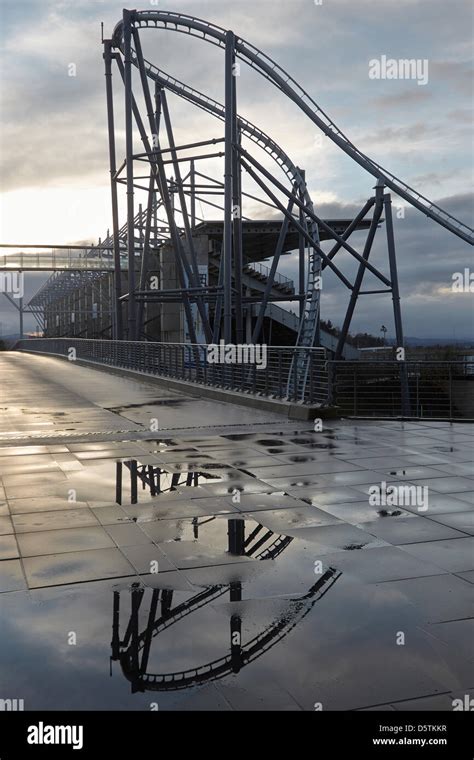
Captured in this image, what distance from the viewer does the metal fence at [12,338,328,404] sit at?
16.2 m

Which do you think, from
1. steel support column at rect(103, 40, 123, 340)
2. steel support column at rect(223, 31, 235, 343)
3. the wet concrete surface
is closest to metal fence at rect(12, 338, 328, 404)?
steel support column at rect(223, 31, 235, 343)

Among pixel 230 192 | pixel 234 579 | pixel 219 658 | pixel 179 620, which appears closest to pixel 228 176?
pixel 230 192

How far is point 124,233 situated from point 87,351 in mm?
15738

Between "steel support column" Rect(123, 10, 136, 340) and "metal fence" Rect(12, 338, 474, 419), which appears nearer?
"metal fence" Rect(12, 338, 474, 419)

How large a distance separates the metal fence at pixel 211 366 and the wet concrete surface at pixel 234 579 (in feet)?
15.3

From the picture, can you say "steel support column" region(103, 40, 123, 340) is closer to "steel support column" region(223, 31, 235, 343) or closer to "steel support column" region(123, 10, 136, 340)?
"steel support column" region(123, 10, 136, 340)

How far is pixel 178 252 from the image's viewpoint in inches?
1342

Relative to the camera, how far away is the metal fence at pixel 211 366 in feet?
53.1

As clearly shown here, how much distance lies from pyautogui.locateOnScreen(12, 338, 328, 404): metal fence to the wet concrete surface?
467 centimetres

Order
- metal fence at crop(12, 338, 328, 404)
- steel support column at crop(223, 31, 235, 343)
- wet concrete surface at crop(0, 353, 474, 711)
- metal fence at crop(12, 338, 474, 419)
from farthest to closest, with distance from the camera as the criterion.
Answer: steel support column at crop(223, 31, 235, 343) < metal fence at crop(12, 338, 328, 404) < metal fence at crop(12, 338, 474, 419) < wet concrete surface at crop(0, 353, 474, 711)

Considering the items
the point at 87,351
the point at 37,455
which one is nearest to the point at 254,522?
the point at 37,455

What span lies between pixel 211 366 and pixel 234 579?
16.9 m
